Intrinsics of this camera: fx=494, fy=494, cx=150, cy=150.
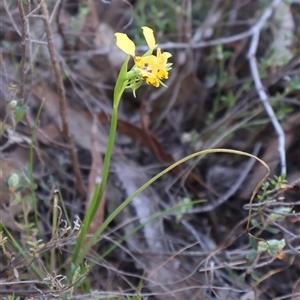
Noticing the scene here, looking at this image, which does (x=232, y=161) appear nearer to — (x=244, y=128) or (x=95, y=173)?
(x=244, y=128)

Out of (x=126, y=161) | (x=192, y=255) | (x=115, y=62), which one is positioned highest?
(x=115, y=62)

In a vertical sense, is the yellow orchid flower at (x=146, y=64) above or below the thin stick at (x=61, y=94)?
above

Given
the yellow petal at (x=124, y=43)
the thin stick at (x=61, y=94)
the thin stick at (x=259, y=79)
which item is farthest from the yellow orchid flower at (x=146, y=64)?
the thin stick at (x=259, y=79)

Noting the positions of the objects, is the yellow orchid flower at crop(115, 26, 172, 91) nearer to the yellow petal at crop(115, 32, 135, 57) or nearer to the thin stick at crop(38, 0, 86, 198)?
the yellow petal at crop(115, 32, 135, 57)

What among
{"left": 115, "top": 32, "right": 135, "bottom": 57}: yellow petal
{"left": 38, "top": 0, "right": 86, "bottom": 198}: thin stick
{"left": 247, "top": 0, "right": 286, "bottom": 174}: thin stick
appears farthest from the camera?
{"left": 247, "top": 0, "right": 286, "bottom": 174}: thin stick

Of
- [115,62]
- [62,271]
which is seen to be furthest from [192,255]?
[115,62]

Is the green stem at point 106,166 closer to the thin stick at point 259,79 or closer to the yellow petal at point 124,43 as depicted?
the yellow petal at point 124,43

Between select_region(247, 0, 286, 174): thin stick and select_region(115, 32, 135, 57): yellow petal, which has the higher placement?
select_region(115, 32, 135, 57): yellow petal

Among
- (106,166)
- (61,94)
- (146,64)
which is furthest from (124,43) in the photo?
(61,94)

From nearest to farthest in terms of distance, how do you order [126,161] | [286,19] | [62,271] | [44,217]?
[62,271] → [44,217] → [126,161] → [286,19]

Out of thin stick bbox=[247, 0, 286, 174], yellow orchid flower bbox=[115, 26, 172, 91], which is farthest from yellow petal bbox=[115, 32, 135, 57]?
thin stick bbox=[247, 0, 286, 174]

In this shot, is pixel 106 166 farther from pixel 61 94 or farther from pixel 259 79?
pixel 259 79
